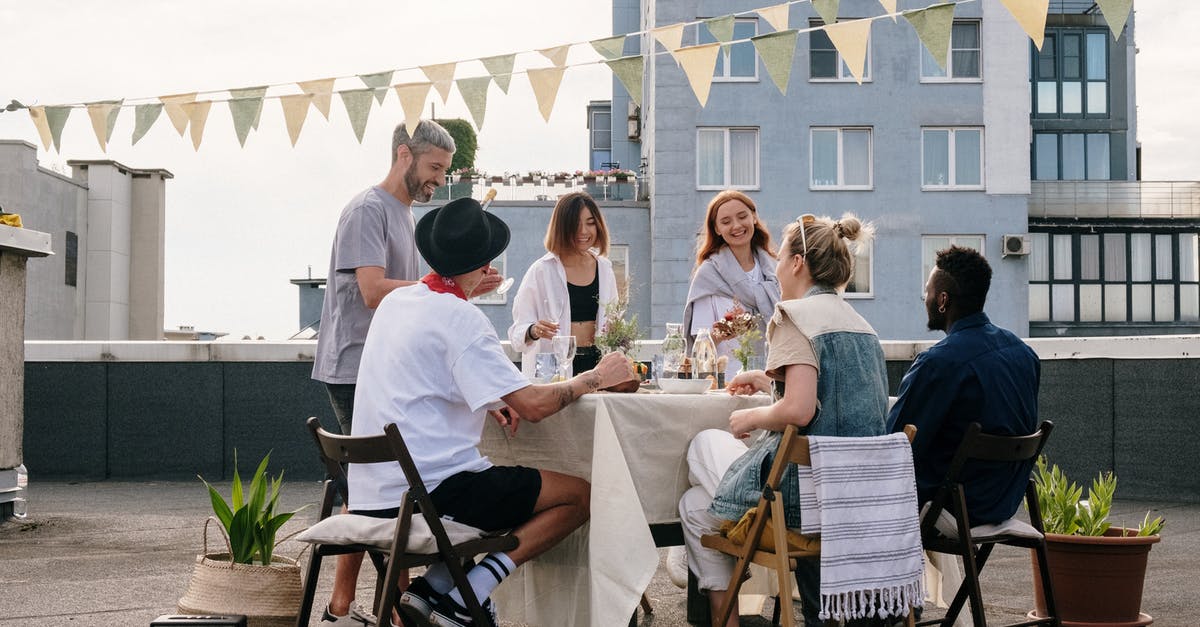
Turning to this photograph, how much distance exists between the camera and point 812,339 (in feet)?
11.8

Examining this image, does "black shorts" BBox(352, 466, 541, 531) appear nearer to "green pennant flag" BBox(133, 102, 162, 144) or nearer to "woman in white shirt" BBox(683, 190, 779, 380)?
"woman in white shirt" BBox(683, 190, 779, 380)

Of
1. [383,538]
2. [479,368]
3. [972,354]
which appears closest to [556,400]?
[479,368]

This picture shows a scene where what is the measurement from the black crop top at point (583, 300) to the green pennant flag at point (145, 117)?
3.08m

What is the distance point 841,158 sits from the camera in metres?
27.1

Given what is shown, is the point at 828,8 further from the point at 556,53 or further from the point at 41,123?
the point at 41,123

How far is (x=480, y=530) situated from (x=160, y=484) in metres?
7.05

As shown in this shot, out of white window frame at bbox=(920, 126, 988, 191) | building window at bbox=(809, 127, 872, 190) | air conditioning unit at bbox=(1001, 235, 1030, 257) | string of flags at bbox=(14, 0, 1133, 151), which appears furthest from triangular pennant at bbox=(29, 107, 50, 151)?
air conditioning unit at bbox=(1001, 235, 1030, 257)

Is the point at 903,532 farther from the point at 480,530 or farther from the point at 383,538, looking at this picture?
the point at 383,538

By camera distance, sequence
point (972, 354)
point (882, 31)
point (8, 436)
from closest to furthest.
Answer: point (972, 354) < point (8, 436) < point (882, 31)

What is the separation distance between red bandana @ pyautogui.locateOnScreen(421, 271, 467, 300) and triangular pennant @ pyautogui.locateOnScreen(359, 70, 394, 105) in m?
3.29

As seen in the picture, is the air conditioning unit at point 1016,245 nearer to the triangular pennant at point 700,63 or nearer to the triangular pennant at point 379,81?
the triangular pennant at point 700,63

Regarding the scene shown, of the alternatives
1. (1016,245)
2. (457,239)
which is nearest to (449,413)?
(457,239)

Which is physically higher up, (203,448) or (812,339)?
(812,339)

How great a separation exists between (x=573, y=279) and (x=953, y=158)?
76.7 feet
